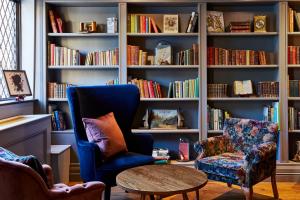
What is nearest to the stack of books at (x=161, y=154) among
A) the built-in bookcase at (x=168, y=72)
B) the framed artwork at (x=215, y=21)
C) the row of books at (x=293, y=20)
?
the built-in bookcase at (x=168, y=72)

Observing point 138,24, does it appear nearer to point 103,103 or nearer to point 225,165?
point 103,103

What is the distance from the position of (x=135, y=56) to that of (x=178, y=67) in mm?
540

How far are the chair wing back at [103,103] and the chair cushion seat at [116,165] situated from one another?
41 cm

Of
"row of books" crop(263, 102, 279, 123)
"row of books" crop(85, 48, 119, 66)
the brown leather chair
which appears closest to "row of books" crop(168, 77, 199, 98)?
"row of books" crop(85, 48, 119, 66)

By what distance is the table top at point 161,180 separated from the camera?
2.18 meters

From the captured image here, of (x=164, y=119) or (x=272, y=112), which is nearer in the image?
(x=272, y=112)

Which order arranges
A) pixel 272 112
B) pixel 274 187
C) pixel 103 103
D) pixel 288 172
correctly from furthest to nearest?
1. pixel 272 112
2. pixel 288 172
3. pixel 103 103
4. pixel 274 187

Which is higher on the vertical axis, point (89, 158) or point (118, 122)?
point (118, 122)

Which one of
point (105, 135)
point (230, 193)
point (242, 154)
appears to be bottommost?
point (230, 193)

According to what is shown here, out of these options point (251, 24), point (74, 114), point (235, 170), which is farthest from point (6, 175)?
point (251, 24)

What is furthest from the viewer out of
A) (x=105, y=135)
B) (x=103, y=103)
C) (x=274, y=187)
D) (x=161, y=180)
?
(x=103, y=103)

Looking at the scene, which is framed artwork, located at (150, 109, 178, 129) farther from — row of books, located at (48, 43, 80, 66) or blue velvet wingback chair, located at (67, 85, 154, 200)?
row of books, located at (48, 43, 80, 66)

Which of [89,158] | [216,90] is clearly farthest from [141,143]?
[216,90]

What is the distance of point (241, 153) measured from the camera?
345 centimetres
